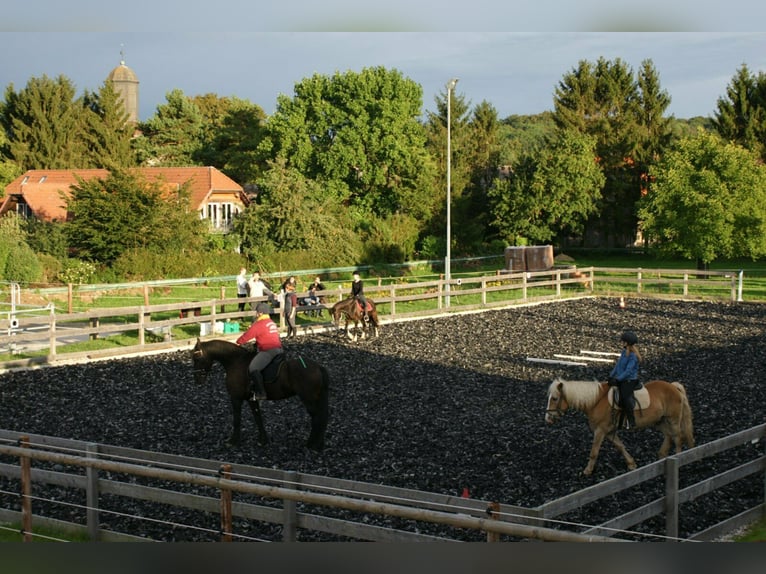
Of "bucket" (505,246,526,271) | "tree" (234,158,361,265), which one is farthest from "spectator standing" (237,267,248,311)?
"bucket" (505,246,526,271)

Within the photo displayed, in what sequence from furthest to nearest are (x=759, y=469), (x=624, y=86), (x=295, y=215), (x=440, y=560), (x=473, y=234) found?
(x=624, y=86) → (x=473, y=234) → (x=295, y=215) → (x=759, y=469) → (x=440, y=560)

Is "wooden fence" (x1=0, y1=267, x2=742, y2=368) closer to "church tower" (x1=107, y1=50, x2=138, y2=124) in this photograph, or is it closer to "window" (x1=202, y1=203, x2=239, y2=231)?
"window" (x1=202, y1=203, x2=239, y2=231)

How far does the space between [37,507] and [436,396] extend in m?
7.44

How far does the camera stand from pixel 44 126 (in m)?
65.2


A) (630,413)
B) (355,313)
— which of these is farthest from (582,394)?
(355,313)

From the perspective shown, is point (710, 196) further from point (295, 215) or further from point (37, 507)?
point (37, 507)

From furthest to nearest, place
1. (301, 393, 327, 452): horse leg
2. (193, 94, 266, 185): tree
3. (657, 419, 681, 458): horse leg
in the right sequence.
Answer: (193, 94, 266, 185): tree < (301, 393, 327, 452): horse leg < (657, 419, 681, 458): horse leg

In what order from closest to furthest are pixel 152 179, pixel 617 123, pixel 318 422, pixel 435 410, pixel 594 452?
pixel 594 452, pixel 318 422, pixel 435 410, pixel 152 179, pixel 617 123

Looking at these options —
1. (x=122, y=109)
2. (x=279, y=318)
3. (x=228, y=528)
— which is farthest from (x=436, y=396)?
(x=122, y=109)

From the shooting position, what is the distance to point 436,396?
1534cm

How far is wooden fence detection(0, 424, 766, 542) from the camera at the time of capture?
655cm

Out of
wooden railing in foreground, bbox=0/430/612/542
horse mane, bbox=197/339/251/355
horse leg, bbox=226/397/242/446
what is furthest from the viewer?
horse mane, bbox=197/339/251/355

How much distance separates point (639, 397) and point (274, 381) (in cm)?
466

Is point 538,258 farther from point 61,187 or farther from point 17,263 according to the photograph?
point 61,187
